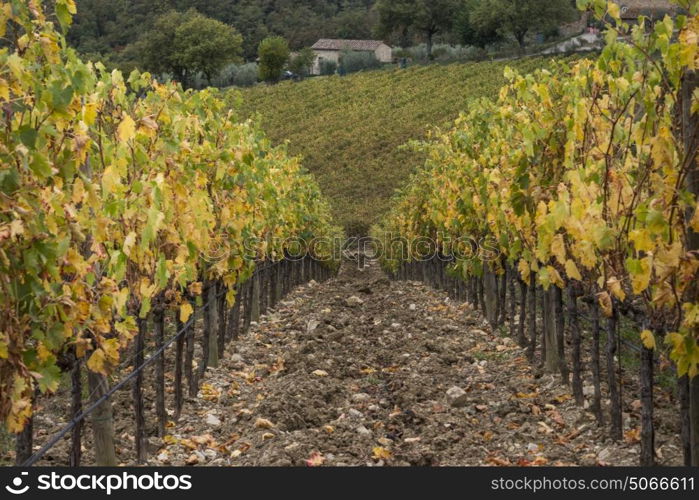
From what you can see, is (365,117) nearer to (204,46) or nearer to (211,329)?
(204,46)

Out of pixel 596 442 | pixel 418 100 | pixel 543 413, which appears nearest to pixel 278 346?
pixel 543 413

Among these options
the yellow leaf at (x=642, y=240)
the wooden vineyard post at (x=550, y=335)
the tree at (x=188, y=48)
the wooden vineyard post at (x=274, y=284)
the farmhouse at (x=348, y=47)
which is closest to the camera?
the yellow leaf at (x=642, y=240)

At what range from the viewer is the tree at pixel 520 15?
66250mm

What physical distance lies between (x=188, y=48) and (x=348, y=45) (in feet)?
81.3

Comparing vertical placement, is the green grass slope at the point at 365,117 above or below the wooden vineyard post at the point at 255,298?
above

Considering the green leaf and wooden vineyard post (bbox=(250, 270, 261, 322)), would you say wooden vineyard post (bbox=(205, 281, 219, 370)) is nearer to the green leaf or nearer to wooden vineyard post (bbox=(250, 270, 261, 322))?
wooden vineyard post (bbox=(250, 270, 261, 322))

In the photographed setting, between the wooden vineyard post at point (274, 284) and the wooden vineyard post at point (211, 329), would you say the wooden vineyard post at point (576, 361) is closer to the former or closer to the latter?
the wooden vineyard post at point (211, 329)

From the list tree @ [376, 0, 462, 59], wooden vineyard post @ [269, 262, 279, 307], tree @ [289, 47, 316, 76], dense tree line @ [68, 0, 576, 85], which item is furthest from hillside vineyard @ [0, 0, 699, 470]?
tree @ [376, 0, 462, 59]

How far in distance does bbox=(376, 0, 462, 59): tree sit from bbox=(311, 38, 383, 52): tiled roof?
11836mm

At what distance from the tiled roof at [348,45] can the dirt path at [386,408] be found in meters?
84.9

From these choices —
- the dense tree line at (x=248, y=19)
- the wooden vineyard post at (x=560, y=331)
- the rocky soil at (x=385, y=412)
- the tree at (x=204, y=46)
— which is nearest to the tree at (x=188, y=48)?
the tree at (x=204, y=46)

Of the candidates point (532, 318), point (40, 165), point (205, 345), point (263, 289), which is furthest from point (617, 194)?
point (263, 289)

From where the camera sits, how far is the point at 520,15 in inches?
2608

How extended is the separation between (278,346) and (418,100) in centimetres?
4633
